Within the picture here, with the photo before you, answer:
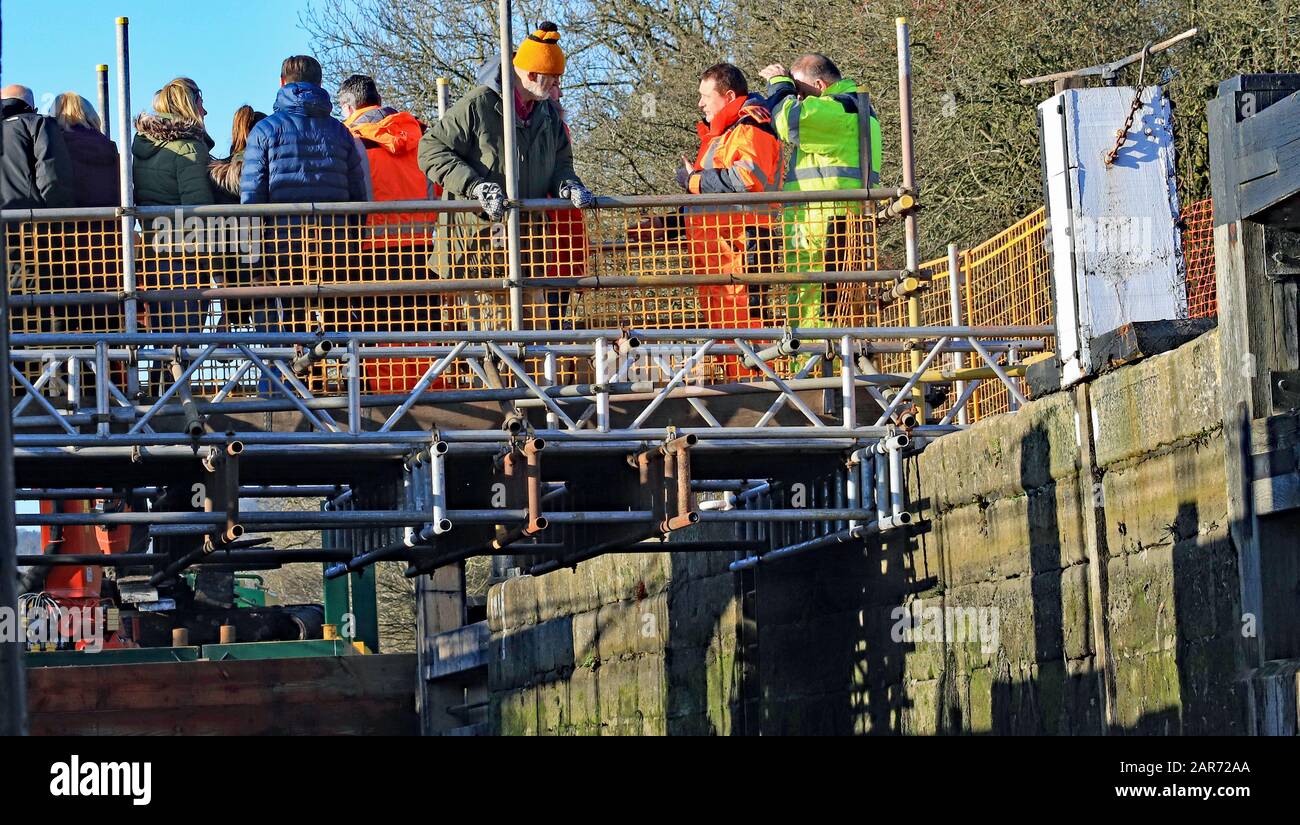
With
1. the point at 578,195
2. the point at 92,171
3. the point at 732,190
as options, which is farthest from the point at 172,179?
the point at 732,190

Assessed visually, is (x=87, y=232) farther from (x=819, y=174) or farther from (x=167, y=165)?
(x=819, y=174)

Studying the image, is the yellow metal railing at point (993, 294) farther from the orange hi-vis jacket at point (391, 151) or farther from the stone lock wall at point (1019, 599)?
the orange hi-vis jacket at point (391, 151)

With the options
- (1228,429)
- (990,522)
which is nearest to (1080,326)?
(990,522)

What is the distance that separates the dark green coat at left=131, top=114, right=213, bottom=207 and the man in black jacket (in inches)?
17.6

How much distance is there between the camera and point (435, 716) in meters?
25.1

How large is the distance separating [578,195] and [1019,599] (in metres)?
4.02

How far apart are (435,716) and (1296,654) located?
1645 centimetres

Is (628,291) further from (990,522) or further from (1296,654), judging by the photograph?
(1296,654)

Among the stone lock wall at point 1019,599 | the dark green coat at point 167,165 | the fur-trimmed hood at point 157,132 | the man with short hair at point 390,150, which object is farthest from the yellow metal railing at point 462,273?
the stone lock wall at point 1019,599

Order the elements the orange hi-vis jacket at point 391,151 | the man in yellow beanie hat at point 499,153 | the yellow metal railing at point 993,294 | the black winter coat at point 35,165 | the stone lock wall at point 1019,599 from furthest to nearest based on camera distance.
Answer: the orange hi-vis jacket at point 391,151, the yellow metal railing at point 993,294, the man in yellow beanie hat at point 499,153, the black winter coat at point 35,165, the stone lock wall at point 1019,599

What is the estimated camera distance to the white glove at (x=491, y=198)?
47.4 ft

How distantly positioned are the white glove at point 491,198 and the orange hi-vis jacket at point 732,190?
1.31m

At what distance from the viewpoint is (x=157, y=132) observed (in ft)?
48.5

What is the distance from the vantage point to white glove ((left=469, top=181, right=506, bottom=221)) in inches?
568
